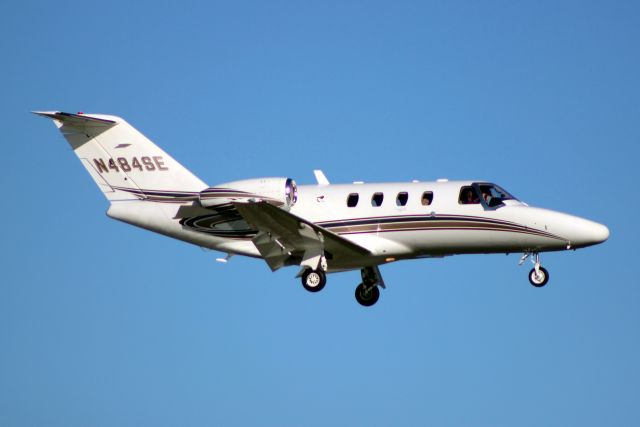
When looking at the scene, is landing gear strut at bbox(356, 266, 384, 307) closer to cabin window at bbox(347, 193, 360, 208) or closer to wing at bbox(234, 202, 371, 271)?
wing at bbox(234, 202, 371, 271)

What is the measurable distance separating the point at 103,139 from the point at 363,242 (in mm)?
7744

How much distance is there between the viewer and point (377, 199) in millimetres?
24797

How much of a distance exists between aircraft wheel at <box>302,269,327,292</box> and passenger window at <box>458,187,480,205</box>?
13.0ft

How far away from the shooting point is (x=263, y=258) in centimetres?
2552

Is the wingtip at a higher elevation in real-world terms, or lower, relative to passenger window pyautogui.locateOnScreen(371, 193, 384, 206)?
higher

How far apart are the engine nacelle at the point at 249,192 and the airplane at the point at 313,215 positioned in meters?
0.03

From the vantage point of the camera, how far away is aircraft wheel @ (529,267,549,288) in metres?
24.1

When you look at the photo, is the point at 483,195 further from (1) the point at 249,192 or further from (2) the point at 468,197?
(1) the point at 249,192

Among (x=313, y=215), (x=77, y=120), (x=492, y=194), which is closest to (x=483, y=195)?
(x=492, y=194)

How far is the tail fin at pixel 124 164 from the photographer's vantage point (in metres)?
26.2

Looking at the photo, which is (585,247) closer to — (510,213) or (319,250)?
(510,213)

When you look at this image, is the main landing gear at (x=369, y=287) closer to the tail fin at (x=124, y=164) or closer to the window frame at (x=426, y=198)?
the window frame at (x=426, y=198)

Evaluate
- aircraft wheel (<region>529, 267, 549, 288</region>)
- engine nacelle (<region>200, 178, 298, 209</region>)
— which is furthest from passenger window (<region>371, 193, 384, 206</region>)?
aircraft wheel (<region>529, 267, 549, 288</region>)

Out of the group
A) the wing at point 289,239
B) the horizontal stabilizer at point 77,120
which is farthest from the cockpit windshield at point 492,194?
the horizontal stabilizer at point 77,120
